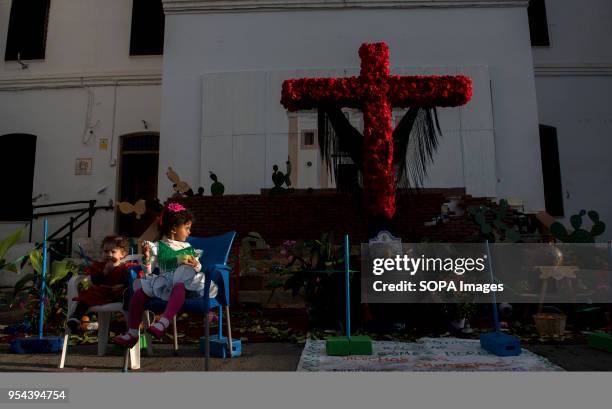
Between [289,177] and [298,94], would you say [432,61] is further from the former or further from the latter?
[298,94]

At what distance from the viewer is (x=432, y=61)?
881 cm

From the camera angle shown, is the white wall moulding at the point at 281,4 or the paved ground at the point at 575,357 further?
the white wall moulding at the point at 281,4

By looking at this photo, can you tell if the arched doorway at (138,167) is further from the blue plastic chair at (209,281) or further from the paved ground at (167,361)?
the blue plastic chair at (209,281)

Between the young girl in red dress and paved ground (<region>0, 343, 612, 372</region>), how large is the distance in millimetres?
295

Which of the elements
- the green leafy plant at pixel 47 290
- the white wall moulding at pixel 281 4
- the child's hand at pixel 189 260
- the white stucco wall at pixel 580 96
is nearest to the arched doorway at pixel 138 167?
the white wall moulding at pixel 281 4

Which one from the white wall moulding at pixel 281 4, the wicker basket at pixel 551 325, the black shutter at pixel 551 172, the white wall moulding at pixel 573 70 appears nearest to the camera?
the wicker basket at pixel 551 325

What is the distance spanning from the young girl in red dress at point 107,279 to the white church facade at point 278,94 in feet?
16.6

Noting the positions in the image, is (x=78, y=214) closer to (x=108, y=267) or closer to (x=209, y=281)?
(x=108, y=267)

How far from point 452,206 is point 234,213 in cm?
341

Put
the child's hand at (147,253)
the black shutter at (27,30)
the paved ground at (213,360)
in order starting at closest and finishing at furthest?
the paved ground at (213,360)
the child's hand at (147,253)
the black shutter at (27,30)

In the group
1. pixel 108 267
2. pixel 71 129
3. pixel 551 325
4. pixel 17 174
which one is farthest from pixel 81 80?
pixel 551 325

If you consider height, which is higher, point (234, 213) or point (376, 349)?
point (234, 213)

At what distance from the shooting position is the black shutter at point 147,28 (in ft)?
35.2

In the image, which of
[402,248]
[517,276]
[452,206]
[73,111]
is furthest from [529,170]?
[73,111]
